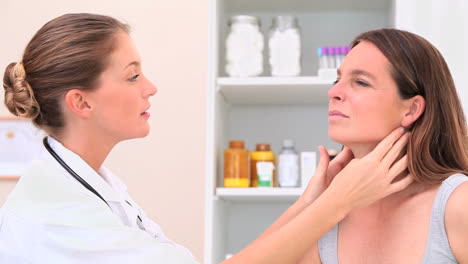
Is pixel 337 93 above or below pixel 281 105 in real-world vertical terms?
above

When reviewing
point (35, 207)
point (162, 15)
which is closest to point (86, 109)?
point (35, 207)

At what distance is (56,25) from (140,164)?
1332mm

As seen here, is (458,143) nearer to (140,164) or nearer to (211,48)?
(211,48)

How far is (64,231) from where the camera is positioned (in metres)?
1.35

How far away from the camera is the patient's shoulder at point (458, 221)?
1445mm

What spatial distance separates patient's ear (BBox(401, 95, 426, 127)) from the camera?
1565 mm

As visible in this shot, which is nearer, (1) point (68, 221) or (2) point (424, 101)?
(1) point (68, 221)

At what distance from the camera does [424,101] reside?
1.56 metres

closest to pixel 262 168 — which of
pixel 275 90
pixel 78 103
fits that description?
pixel 275 90

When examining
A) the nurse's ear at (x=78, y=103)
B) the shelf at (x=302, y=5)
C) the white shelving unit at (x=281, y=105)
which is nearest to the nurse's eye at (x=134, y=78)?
the nurse's ear at (x=78, y=103)

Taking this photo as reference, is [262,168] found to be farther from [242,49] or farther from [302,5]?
[302,5]

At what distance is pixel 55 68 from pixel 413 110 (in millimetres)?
790

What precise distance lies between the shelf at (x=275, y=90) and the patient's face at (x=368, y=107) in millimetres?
606

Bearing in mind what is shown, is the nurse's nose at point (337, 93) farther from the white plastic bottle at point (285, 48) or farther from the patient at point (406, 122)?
the white plastic bottle at point (285, 48)
